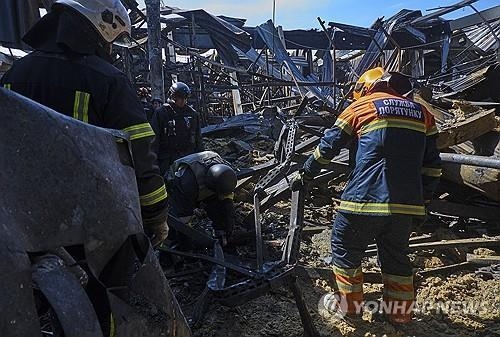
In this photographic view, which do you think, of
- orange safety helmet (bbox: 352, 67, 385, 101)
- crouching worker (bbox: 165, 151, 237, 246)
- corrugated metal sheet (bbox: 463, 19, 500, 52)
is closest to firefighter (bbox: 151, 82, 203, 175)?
crouching worker (bbox: 165, 151, 237, 246)

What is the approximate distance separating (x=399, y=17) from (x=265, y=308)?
12074 millimetres

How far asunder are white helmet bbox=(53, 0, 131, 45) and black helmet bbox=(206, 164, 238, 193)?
2.20 metres

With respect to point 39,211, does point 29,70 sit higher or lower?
higher

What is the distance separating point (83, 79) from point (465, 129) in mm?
3994

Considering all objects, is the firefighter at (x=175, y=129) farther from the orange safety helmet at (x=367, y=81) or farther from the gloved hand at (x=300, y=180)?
the orange safety helmet at (x=367, y=81)

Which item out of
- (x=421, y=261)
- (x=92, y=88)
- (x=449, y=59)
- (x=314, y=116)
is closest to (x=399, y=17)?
(x=449, y=59)

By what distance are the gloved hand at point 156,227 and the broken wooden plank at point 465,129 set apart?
11.1ft

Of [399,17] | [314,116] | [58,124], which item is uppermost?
[399,17]

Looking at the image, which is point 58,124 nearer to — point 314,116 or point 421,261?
point 421,261

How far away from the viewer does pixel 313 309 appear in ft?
11.6

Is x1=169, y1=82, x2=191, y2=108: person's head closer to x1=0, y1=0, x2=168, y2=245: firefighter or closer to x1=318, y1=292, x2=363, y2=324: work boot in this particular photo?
x1=318, y1=292, x2=363, y2=324: work boot

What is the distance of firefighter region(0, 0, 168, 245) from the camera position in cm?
189

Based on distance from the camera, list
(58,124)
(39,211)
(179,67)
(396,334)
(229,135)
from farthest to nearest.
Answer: (179,67) < (229,135) < (396,334) < (58,124) < (39,211)
